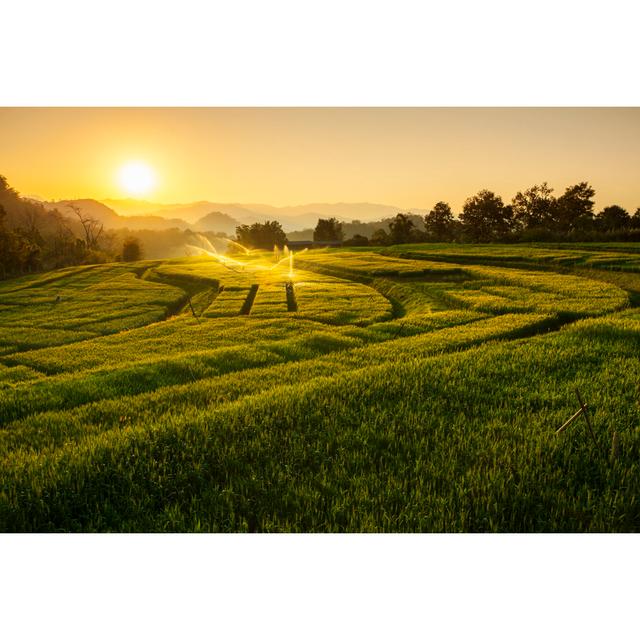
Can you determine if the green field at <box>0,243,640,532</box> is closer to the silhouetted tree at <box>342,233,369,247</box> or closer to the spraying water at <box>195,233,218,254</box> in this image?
the silhouetted tree at <box>342,233,369,247</box>

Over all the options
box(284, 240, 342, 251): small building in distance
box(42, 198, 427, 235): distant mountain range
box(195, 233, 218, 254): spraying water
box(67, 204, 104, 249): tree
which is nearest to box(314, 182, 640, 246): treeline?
box(284, 240, 342, 251): small building in distance

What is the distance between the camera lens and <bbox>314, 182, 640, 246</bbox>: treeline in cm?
785

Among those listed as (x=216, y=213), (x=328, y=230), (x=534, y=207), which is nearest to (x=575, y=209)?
(x=534, y=207)

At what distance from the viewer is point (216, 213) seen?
26.2 ft

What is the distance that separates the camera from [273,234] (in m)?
8.38

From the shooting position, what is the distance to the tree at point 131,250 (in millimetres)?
10376

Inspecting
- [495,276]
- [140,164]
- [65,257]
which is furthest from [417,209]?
[65,257]

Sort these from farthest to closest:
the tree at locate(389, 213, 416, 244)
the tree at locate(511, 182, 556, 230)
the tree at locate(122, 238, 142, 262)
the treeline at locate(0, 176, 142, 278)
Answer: the tree at locate(122, 238, 142, 262)
the tree at locate(389, 213, 416, 244)
the tree at locate(511, 182, 556, 230)
the treeline at locate(0, 176, 142, 278)

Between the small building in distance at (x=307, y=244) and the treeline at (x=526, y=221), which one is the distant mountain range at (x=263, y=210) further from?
the small building in distance at (x=307, y=244)

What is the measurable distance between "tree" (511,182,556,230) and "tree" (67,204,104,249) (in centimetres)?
809

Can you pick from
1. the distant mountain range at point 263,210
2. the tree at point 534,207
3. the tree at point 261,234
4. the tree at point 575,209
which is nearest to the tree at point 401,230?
the distant mountain range at point 263,210

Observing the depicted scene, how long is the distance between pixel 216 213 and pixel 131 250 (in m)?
3.91

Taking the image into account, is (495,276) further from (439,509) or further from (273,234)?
(439,509)

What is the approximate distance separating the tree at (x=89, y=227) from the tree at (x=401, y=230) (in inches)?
240
